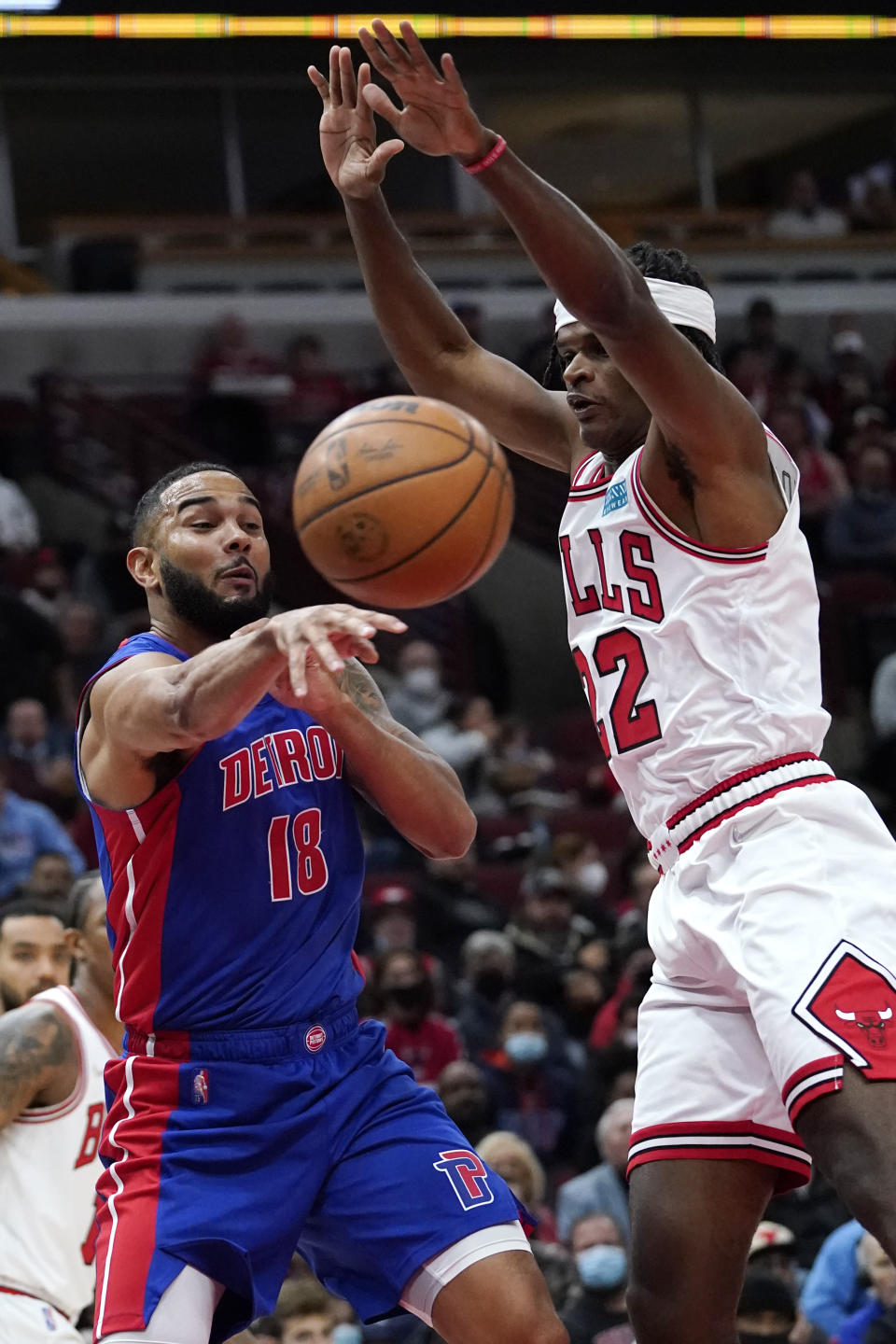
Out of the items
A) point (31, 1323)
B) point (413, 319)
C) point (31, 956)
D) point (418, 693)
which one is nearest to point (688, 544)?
point (413, 319)

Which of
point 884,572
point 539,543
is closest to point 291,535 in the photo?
point 539,543

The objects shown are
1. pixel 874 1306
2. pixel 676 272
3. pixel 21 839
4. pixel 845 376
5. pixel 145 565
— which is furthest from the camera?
pixel 845 376

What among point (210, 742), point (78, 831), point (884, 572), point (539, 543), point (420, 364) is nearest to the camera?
point (210, 742)

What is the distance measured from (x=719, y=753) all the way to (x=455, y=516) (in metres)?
0.76

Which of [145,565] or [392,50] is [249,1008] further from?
[392,50]

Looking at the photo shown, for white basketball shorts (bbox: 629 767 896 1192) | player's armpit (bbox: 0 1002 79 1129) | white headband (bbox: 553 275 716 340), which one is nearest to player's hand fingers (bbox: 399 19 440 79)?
white headband (bbox: 553 275 716 340)

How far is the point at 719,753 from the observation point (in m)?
4.01

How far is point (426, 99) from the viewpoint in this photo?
3.96 meters

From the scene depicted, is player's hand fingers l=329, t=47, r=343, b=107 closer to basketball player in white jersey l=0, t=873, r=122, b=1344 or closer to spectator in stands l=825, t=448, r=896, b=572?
basketball player in white jersey l=0, t=873, r=122, b=1344

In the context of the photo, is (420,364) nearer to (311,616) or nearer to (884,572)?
(311,616)

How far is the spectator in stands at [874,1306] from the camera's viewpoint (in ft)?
20.5

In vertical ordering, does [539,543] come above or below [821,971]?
above

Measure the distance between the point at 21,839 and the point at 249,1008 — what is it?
6.35m

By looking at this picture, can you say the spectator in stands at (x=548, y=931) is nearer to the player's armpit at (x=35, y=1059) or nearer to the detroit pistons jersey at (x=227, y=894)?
the player's armpit at (x=35, y=1059)
